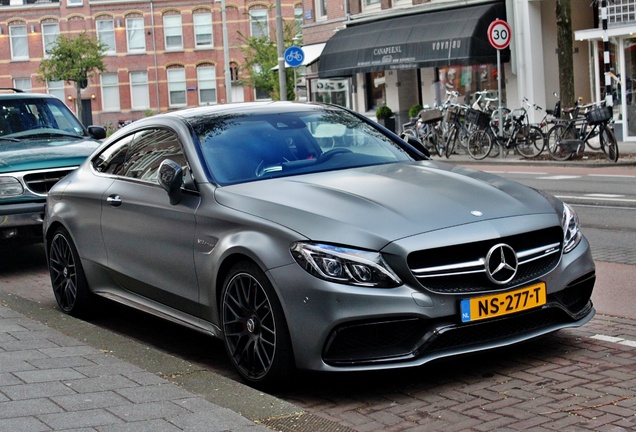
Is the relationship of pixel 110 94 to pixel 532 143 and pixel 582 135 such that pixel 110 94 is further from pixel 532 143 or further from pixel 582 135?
pixel 582 135

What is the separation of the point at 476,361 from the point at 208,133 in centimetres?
219

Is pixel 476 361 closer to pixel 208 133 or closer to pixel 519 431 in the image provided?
pixel 519 431

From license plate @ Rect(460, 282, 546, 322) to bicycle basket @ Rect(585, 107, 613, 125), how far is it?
16448 millimetres

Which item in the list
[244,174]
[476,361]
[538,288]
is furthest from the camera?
[244,174]

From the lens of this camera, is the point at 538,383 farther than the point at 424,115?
No

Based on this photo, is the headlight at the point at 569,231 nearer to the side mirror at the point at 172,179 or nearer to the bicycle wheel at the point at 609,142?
the side mirror at the point at 172,179

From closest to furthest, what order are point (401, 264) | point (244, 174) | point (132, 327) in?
point (401, 264)
point (244, 174)
point (132, 327)

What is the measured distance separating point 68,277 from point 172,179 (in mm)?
1926

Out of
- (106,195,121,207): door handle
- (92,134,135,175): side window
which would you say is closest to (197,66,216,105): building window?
(92,134,135,175): side window

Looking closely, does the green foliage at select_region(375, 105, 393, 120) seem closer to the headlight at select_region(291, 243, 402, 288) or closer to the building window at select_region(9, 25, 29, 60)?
the headlight at select_region(291, 243, 402, 288)

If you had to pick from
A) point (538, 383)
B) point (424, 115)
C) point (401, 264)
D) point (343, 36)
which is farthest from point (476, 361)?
point (343, 36)

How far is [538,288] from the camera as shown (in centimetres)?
535

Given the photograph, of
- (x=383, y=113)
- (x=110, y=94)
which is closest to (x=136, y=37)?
(x=110, y=94)

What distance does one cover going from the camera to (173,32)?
70625 millimetres
